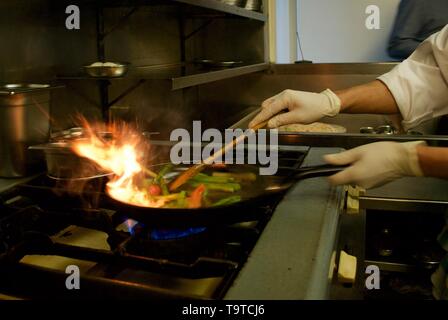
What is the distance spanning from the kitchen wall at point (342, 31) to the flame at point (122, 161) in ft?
9.50

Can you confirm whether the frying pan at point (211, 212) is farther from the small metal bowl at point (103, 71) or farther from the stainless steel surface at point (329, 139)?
the small metal bowl at point (103, 71)

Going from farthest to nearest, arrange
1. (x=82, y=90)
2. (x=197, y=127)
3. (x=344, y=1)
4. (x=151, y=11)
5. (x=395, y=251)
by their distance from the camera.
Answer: (x=344, y=1) → (x=197, y=127) → (x=151, y=11) → (x=395, y=251) → (x=82, y=90)

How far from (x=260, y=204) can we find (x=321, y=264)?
239mm

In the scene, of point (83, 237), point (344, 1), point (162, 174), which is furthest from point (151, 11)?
point (344, 1)

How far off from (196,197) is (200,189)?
0.03 m

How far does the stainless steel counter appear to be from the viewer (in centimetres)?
59

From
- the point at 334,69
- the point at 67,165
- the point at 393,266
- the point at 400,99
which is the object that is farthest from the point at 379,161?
the point at 334,69

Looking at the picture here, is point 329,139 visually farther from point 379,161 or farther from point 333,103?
point 379,161

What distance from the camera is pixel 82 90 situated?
5.68ft

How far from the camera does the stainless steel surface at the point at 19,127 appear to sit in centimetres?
106

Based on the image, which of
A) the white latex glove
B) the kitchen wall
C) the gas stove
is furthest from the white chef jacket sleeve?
the kitchen wall

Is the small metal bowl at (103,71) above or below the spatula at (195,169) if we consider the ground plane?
above

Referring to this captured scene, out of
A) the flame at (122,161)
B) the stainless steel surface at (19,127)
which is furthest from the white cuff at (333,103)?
the stainless steel surface at (19,127)
